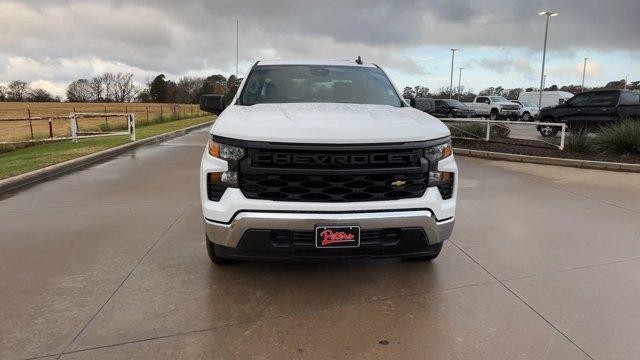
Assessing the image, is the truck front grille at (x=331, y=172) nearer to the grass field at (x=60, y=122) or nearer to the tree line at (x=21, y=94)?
the grass field at (x=60, y=122)

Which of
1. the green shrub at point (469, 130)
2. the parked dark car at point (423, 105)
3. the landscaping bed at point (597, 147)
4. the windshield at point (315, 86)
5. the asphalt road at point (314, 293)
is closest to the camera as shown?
the asphalt road at point (314, 293)

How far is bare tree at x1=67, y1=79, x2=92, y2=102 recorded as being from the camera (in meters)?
114

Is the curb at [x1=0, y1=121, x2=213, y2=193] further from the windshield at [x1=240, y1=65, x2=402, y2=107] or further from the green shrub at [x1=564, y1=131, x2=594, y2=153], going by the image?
the green shrub at [x1=564, y1=131, x2=594, y2=153]

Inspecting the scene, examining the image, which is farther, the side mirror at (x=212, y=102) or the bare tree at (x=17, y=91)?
the bare tree at (x=17, y=91)

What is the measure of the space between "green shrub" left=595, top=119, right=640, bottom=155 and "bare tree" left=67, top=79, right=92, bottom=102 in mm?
121735

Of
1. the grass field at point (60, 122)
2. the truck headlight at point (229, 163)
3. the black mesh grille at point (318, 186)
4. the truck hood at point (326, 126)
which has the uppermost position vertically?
the truck hood at point (326, 126)

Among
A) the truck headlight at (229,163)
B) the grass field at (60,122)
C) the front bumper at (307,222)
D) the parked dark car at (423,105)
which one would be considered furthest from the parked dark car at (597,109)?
the grass field at (60,122)

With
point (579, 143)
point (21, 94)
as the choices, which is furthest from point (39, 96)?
point (579, 143)

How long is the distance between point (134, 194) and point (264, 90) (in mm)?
3382

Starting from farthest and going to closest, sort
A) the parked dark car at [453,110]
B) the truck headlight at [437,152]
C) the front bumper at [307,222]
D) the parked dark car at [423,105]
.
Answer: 1. the parked dark car at [453,110]
2. the parked dark car at [423,105]
3. the truck headlight at [437,152]
4. the front bumper at [307,222]

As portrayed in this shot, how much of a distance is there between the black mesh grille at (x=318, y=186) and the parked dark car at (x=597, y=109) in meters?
13.6

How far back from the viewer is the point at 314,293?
3.73 metres

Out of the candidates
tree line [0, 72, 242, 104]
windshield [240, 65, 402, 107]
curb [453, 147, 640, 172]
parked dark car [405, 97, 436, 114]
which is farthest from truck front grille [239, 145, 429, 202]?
tree line [0, 72, 242, 104]

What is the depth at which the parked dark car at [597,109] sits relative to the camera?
15.5 m
